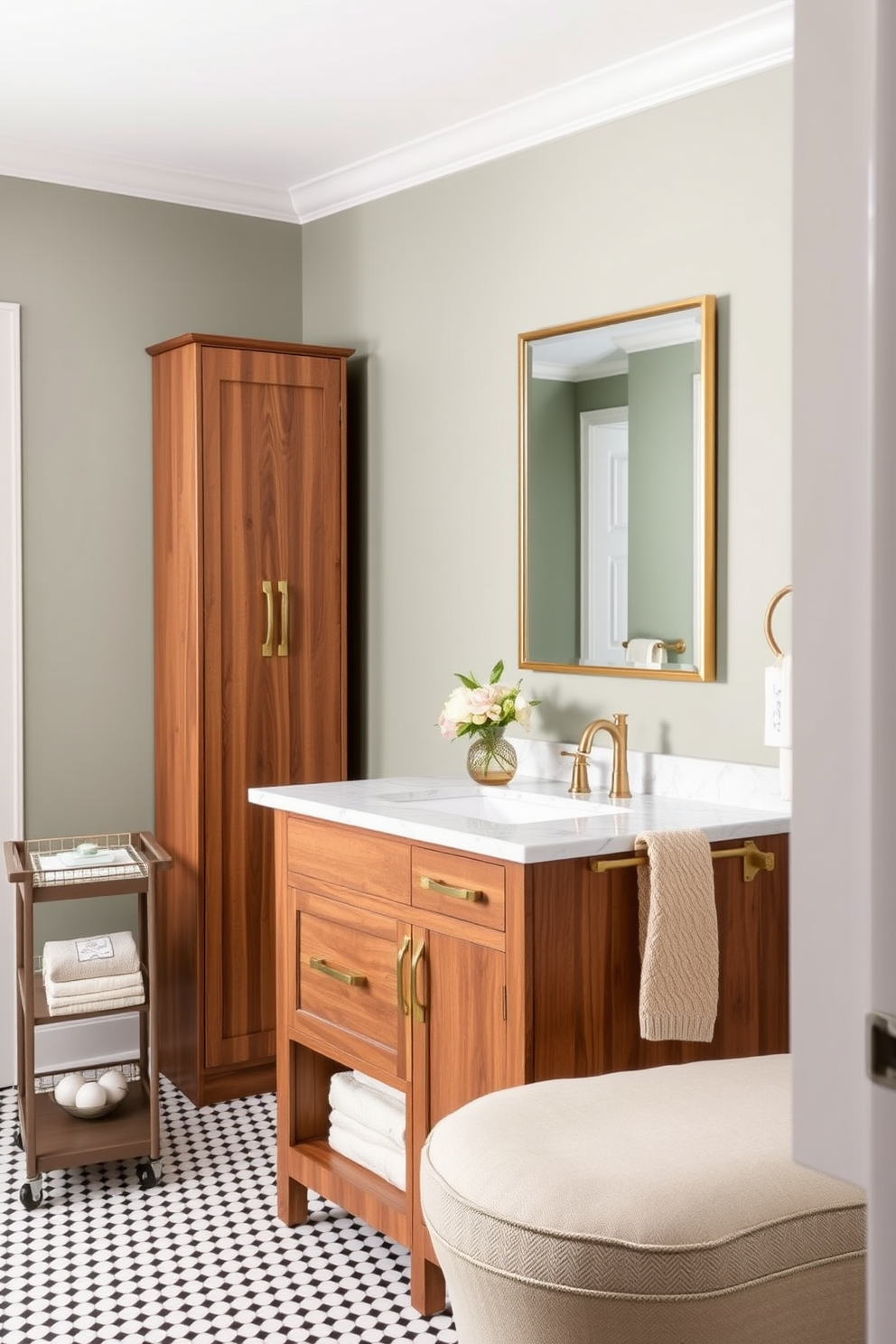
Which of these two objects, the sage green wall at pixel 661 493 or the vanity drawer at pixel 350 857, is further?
the sage green wall at pixel 661 493

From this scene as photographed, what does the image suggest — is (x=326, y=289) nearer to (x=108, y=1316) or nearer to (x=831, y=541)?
(x=108, y=1316)

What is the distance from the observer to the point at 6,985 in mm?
3639

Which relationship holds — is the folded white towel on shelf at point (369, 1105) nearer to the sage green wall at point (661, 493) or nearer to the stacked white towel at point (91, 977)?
the stacked white towel at point (91, 977)

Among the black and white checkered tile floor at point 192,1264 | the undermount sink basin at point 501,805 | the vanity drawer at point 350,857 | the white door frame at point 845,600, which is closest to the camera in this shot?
the white door frame at point 845,600

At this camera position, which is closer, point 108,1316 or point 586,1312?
point 586,1312

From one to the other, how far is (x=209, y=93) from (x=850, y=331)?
9.81ft

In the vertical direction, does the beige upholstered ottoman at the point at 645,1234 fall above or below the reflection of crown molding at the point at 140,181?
below

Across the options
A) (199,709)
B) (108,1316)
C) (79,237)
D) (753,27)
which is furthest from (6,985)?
(753,27)

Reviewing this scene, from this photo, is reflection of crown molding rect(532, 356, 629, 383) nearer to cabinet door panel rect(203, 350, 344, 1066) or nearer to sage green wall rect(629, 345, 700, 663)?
sage green wall rect(629, 345, 700, 663)

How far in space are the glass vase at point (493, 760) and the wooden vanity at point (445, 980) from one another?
456mm

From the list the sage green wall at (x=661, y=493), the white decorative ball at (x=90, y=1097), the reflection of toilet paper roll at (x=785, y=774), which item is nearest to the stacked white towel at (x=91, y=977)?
the white decorative ball at (x=90, y=1097)

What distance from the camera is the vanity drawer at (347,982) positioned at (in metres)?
2.54

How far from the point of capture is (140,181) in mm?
3699

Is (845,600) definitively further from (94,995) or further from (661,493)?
(94,995)
